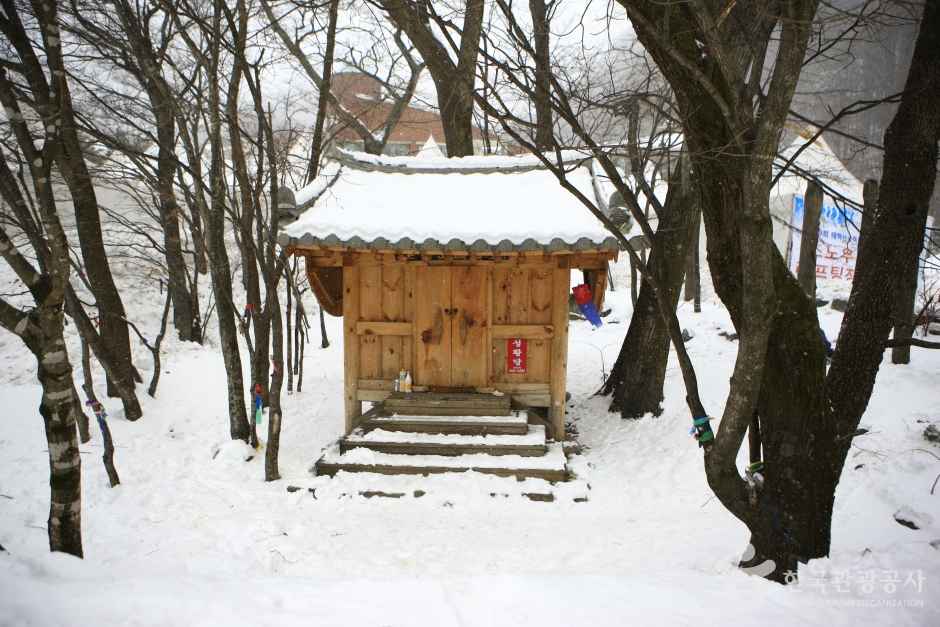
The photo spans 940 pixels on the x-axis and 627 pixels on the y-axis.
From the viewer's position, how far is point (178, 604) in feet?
8.25

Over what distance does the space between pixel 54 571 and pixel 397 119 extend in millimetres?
10288

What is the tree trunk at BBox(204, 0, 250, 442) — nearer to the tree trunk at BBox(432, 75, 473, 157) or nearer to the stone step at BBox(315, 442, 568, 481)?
the stone step at BBox(315, 442, 568, 481)

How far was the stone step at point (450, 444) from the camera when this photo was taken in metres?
6.00

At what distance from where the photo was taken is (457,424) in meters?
6.28

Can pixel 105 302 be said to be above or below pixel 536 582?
above

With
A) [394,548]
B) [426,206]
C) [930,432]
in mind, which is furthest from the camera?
[426,206]

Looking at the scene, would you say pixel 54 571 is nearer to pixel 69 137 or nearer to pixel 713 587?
pixel 713 587

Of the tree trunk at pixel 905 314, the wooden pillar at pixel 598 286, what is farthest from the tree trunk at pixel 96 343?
the tree trunk at pixel 905 314

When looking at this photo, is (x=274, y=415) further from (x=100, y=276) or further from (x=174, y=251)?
(x=174, y=251)

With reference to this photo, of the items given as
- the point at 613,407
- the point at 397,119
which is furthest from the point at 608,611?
the point at 397,119

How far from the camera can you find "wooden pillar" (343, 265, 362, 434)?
6691mm

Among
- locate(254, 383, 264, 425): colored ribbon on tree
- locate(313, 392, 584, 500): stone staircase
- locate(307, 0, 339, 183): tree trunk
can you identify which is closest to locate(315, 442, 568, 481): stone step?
locate(313, 392, 584, 500): stone staircase

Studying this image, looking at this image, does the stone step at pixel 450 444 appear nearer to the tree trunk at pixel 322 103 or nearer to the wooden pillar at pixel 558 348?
the wooden pillar at pixel 558 348

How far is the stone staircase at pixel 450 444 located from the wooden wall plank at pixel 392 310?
39 cm
